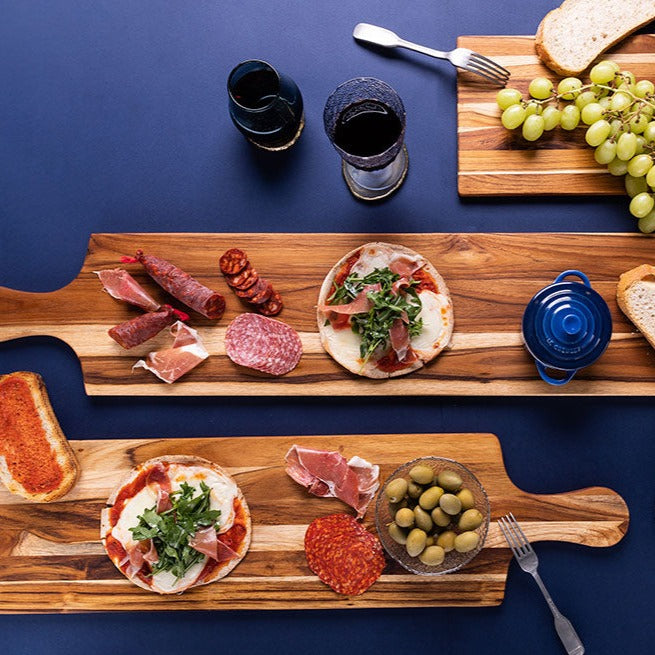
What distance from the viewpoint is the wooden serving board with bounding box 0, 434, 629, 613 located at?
5.63ft

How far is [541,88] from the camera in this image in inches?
66.7

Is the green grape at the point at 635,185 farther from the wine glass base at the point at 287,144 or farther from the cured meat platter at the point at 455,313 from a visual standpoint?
the wine glass base at the point at 287,144

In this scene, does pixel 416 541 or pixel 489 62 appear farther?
pixel 489 62

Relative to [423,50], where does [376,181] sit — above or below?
below

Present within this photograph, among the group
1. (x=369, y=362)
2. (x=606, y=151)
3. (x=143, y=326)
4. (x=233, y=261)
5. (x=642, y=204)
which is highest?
(x=606, y=151)

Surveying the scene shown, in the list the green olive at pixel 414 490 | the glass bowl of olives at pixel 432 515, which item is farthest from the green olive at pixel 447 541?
the green olive at pixel 414 490

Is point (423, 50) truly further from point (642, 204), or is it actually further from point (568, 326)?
point (568, 326)

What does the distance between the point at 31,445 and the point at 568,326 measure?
4.32 ft

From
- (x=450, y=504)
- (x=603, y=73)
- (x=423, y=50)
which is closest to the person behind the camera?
(x=450, y=504)

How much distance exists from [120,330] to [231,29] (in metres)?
0.83

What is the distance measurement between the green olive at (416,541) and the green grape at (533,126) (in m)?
0.95

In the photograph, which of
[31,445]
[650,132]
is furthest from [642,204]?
[31,445]

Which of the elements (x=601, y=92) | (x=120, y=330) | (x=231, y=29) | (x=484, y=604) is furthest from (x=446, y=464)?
A: (x=231, y=29)

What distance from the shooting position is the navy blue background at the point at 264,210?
1775 millimetres
